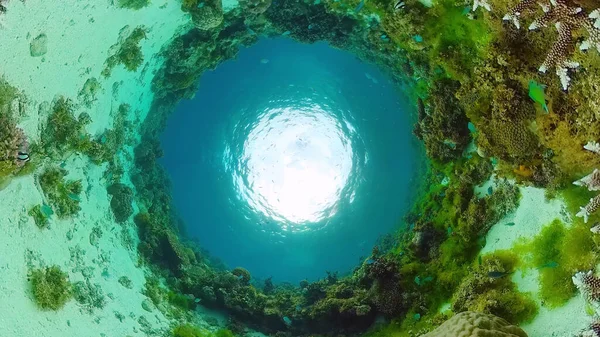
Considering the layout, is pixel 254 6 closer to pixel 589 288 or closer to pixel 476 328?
pixel 476 328

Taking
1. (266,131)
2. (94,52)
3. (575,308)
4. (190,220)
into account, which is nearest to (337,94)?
(266,131)

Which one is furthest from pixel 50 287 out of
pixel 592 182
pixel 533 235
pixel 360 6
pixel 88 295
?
pixel 592 182

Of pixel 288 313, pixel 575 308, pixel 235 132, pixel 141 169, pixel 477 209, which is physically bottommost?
pixel 575 308

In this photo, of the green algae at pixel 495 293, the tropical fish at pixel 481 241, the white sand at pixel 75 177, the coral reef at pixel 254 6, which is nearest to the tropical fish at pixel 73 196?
the white sand at pixel 75 177

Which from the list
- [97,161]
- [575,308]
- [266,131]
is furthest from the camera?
[266,131]

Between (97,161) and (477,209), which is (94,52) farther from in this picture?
(477,209)

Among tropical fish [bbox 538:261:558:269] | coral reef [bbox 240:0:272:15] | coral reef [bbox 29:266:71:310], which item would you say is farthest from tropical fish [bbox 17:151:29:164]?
tropical fish [bbox 538:261:558:269]

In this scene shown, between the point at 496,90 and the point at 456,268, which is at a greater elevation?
A: the point at 496,90
